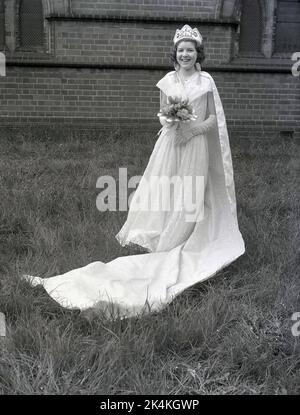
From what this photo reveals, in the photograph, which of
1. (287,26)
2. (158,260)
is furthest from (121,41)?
(158,260)

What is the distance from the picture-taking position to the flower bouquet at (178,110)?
3.88 meters

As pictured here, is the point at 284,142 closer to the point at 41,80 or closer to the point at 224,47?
the point at 224,47

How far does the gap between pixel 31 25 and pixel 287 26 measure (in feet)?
16.4

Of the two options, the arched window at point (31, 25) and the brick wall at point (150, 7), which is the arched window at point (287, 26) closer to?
the brick wall at point (150, 7)

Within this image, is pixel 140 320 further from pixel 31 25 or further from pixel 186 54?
pixel 31 25

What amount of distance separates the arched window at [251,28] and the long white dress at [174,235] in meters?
6.50

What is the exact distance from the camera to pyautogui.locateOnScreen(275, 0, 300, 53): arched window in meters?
10.1

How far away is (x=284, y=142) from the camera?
9.78 m

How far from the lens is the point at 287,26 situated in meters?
10.2

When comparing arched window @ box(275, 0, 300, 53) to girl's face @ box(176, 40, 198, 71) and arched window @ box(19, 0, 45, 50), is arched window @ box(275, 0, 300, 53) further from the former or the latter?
girl's face @ box(176, 40, 198, 71)

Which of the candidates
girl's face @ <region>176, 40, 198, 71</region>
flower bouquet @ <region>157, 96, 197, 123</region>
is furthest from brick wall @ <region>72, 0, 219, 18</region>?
flower bouquet @ <region>157, 96, 197, 123</region>

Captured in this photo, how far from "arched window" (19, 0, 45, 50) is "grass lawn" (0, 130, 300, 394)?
4.70m

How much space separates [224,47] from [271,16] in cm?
117

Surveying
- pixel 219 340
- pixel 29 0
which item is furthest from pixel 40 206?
pixel 29 0
